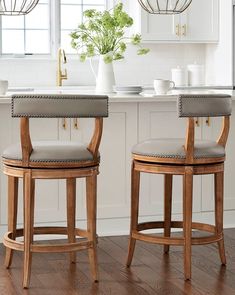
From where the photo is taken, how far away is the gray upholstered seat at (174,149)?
13.8ft

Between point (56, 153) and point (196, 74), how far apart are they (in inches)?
164

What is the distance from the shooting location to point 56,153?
4.01 metres

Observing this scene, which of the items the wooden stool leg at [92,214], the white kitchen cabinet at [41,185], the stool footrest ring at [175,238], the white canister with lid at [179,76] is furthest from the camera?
the white canister with lid at [179,76]

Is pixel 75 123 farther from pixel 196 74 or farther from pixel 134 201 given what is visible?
pixel 196 74

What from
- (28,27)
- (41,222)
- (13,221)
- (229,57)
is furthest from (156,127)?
(28,27)

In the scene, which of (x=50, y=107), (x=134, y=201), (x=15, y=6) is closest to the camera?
(x=50, y=107)

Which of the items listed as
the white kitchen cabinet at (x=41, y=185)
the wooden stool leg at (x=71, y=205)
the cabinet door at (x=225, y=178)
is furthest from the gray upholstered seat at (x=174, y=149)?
the cabinet door at (x=225, y=178)

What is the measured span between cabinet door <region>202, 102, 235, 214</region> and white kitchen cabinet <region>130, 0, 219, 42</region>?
2369mm

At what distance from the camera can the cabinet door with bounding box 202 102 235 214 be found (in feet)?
17.7

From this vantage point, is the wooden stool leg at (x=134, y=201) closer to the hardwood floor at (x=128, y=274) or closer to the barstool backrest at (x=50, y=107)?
the hardwood floor at (x=128, y=274)

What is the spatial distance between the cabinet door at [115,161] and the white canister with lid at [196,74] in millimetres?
2828

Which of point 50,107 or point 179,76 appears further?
point 179,76

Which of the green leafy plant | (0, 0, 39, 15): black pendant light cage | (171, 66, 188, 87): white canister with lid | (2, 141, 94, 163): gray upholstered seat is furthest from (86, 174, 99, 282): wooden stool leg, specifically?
(171, 66, 188, 87): white canister with lid

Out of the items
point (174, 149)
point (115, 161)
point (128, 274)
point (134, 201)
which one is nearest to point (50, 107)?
point (174, 149)
